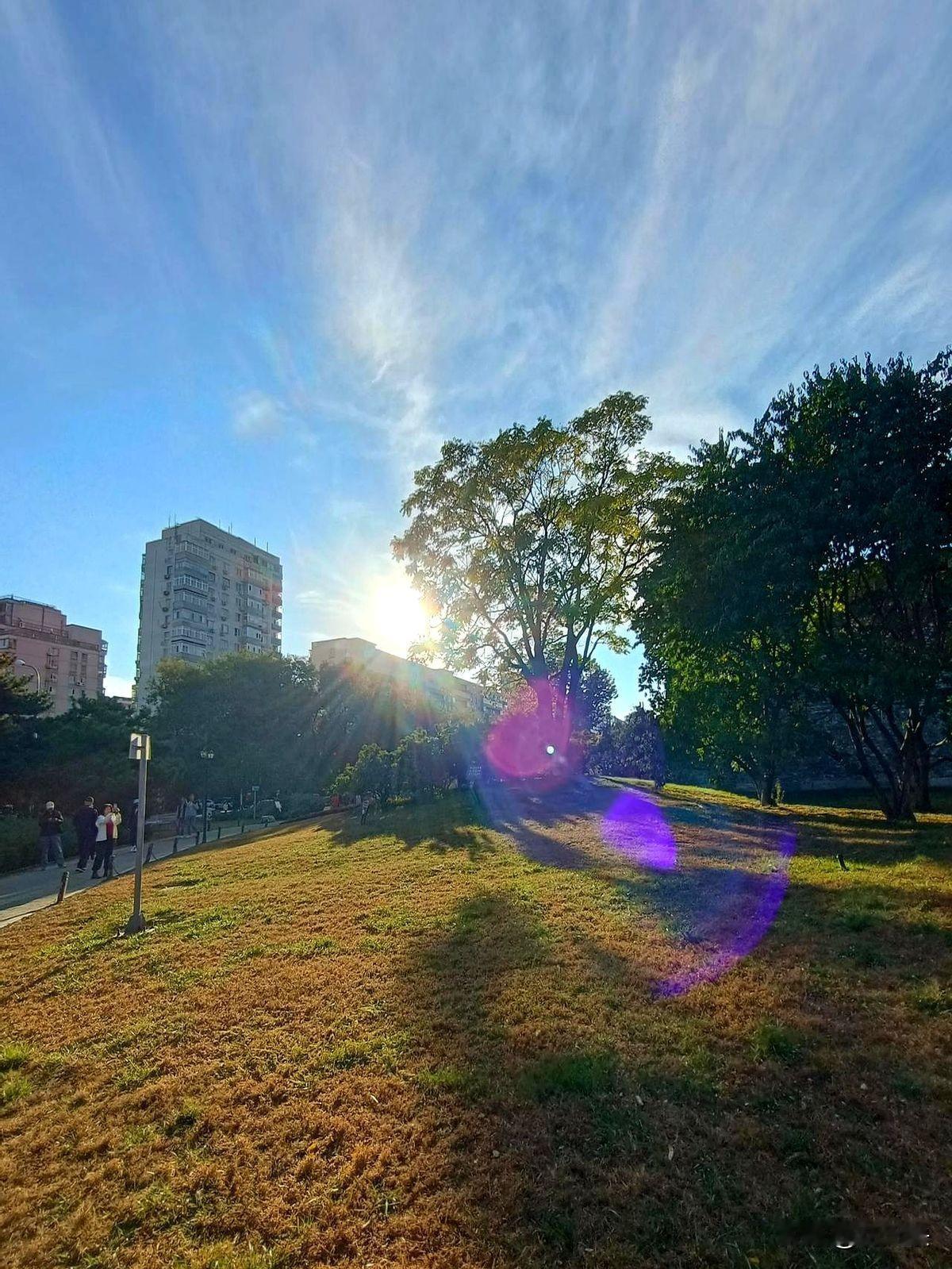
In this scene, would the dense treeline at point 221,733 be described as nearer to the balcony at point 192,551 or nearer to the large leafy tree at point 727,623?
Result: the large leafy tree at point 727,623

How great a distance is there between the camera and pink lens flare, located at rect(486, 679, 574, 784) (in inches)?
945

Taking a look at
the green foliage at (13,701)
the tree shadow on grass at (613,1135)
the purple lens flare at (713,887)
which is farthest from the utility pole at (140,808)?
the green foliage at (13,701)

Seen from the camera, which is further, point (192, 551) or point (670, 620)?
point (192, 551)

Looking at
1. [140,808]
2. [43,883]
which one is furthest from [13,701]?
[140,808]

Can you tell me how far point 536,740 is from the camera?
961 inches

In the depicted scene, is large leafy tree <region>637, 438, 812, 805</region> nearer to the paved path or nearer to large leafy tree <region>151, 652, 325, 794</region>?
the paved path

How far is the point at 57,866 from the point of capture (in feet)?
59.1

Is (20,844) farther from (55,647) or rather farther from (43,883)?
(55,647)

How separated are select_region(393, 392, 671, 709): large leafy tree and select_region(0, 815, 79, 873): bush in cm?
1537

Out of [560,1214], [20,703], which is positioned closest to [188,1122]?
[560,1214]

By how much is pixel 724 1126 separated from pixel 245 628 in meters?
85.3

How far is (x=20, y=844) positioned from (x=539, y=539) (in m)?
Result: 20.7

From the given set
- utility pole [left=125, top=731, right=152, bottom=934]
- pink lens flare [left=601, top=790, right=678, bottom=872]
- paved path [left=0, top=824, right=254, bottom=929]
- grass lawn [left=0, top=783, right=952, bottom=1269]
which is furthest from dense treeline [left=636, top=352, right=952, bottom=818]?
paved path [left=0, top=824, right=254, bottom=929]

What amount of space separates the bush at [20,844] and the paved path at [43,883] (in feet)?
2.37
